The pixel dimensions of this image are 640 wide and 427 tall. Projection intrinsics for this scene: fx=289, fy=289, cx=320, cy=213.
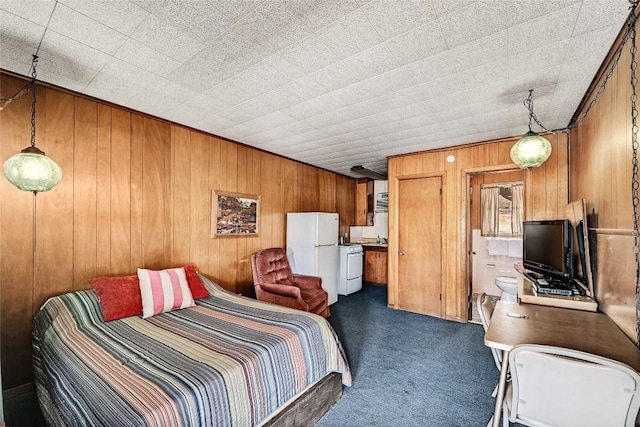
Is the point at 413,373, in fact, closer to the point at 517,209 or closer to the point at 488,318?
the point at 488,318

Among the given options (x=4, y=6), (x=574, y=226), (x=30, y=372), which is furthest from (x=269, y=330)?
(x=574, y=226)

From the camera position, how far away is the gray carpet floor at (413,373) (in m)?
2.17

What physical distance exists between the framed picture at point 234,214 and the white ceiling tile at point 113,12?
91.0 inches

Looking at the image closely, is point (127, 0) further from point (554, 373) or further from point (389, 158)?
point (389, 158)

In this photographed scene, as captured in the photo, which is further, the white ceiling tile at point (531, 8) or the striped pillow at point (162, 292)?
the striped pillow at point (162, 292)

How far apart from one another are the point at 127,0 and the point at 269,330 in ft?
7.23

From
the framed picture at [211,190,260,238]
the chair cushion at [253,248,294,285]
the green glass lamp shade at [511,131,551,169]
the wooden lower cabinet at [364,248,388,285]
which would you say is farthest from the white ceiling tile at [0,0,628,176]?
the wooden lower cabinet at [364,248,388,285]

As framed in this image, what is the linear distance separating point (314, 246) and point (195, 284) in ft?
6.89

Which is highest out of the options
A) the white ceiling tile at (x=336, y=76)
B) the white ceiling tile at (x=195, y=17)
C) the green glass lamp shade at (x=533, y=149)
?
the white ceiling tile at (x=195, y=17)

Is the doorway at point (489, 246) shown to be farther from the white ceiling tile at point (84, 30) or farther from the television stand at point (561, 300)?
the white ceiling tile at point (84, 30)

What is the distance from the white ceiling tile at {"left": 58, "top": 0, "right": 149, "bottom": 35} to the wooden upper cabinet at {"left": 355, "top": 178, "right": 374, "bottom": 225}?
227 inches

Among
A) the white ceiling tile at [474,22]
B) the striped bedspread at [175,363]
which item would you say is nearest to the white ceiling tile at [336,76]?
the white ceiling tile at [474,22]

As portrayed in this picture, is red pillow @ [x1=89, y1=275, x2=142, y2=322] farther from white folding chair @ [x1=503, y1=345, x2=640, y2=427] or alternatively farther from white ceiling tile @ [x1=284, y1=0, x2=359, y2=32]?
white folding chair @ [x1=503, y1=345, x2=640, y2=427]

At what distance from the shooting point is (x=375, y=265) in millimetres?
6512
